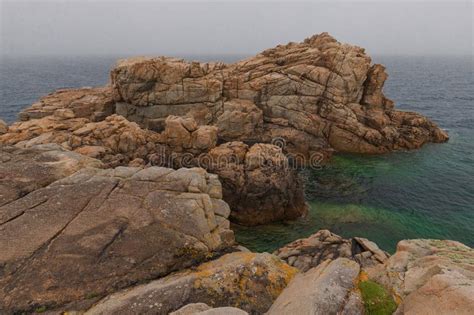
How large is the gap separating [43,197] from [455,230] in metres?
39.7

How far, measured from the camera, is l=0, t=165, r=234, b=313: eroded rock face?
506 inches

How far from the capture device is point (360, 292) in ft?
37.9

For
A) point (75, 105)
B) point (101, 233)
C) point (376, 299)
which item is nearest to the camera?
point (376, 299)

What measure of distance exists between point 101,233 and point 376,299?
1320cm

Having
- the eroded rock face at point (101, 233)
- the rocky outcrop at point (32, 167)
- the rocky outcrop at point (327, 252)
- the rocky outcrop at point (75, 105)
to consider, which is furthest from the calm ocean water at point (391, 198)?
the rocky outcrop at point (75, 105)

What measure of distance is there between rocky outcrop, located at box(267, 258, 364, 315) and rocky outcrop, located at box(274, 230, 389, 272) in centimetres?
964

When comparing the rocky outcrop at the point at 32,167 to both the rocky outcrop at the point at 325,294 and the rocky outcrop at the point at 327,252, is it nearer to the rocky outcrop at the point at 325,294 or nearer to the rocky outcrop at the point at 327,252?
the rocky outcrop at the point at 325,294

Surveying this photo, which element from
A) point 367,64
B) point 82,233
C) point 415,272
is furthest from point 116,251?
point 367,64

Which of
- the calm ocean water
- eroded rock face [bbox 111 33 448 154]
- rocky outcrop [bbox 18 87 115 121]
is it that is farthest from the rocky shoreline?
eroded rock face [bbox 111 33 448 154]

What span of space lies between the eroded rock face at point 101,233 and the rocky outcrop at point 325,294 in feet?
17.9

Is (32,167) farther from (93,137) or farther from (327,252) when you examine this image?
(327,252)

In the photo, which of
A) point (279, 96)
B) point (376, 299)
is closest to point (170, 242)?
point (376, 299)

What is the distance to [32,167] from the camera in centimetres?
2081

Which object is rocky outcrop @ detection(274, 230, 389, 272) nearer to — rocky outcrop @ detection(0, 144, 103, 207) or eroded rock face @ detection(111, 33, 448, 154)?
rocky outcrop @ detection(0, 144, 103, 207)
